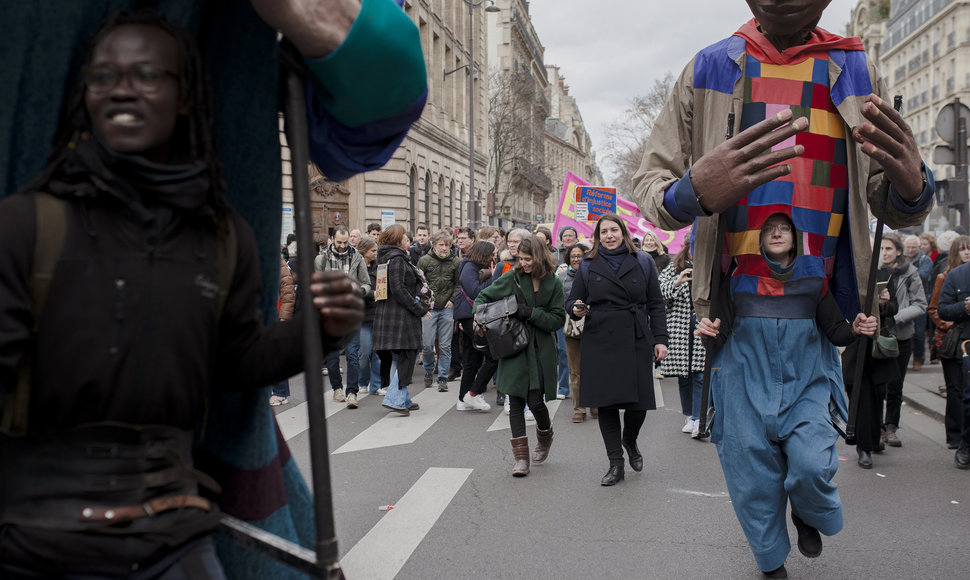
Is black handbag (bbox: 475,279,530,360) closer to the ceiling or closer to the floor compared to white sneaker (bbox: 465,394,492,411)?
closer to the ceiling

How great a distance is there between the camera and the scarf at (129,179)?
1.52 m

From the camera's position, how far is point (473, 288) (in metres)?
11.2

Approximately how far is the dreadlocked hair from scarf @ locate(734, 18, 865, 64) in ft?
8.90

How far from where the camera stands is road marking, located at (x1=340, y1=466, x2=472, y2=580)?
479 centimetres

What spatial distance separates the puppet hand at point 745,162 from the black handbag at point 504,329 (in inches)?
169

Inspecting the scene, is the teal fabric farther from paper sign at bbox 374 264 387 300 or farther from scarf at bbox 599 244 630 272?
paper sign at bbox 374 264 387 300

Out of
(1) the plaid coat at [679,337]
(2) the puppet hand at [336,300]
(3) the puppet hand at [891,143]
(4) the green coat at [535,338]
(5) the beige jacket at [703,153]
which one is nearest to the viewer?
(2) the puppet hand at [336,300]

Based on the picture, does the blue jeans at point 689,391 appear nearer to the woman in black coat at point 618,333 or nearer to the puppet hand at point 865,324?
the woman in black coat at point 618,333

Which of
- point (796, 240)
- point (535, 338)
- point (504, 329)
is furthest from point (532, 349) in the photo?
point (796, 240)

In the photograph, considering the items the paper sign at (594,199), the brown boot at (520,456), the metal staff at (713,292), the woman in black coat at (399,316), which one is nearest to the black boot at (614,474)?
the brown boot at (520,456)

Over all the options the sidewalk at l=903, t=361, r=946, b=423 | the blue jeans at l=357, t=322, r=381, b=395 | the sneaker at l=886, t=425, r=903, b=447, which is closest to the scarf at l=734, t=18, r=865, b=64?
the sneaker at l=886, t=425, r=903, b=447

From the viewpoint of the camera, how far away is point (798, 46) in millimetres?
3768

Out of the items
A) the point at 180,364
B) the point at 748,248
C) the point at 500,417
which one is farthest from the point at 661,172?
the point at 500,417

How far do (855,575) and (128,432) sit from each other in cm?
415
